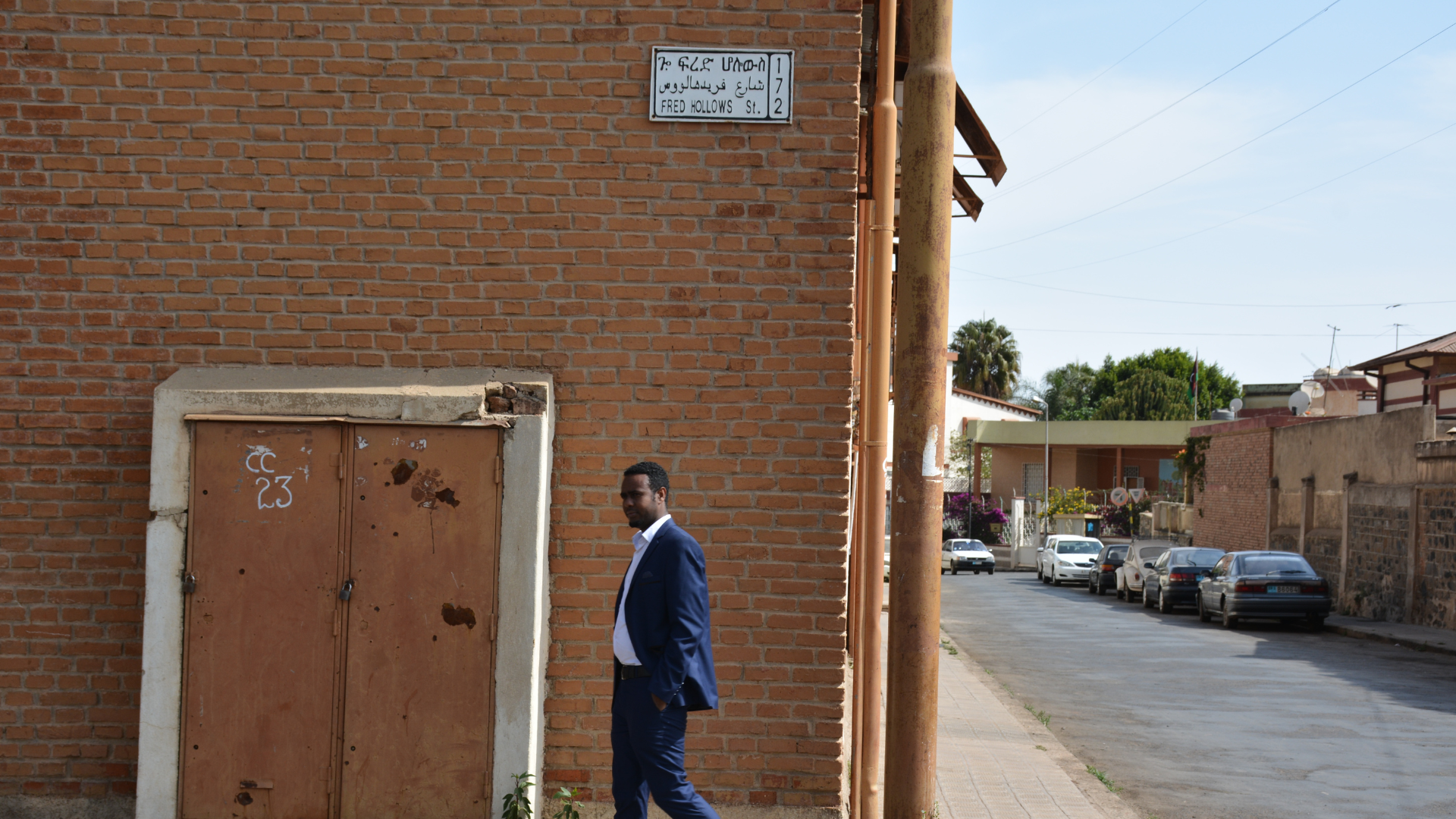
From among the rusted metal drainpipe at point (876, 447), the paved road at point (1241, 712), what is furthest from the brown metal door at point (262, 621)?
the paved road at point (1241, 712)

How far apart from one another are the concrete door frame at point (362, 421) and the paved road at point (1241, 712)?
418 centimetres

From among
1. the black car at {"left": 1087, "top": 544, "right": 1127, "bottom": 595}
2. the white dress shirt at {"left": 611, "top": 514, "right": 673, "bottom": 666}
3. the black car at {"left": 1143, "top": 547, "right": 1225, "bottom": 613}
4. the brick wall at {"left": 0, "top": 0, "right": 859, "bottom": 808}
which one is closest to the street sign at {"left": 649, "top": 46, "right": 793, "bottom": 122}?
the brick wall at {"left": 0, "top": 0, "right": 859, "bottom": 808}

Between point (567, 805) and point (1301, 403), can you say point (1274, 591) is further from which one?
point (567, 805)

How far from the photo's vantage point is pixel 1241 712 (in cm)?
1145

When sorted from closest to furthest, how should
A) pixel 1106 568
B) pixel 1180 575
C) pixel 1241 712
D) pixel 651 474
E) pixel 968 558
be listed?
pixel 651 474
pixel 1241 712
pixel 1180 575
pixel 1106 568
pixel 968 558

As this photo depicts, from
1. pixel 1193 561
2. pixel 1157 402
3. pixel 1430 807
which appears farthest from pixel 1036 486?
pixel 1430 807

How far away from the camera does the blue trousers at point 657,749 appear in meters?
4.59

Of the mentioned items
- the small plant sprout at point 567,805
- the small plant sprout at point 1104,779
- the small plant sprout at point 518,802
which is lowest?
the small plant sprout at point 1104,779

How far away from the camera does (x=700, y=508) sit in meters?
6.04

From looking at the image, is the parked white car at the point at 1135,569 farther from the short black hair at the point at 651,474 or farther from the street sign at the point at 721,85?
the short black hair at the point at 651,474

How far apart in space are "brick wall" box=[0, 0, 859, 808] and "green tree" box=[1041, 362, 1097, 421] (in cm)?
8112

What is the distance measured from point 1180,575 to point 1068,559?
12261 mm

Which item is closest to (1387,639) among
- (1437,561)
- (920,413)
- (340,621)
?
(1437,561)

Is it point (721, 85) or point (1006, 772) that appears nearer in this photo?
point (721, 85)
